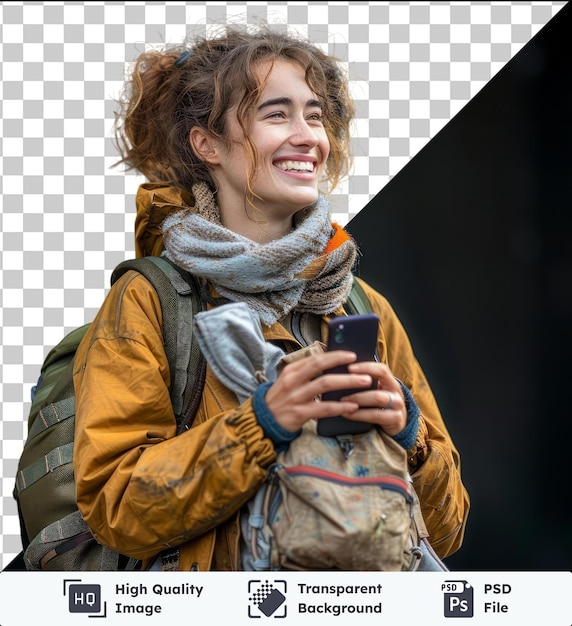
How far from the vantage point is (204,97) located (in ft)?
8.64

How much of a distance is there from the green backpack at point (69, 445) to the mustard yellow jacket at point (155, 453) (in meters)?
0.03

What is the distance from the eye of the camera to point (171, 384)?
2.33 meters

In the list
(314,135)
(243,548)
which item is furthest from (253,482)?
(314,135)

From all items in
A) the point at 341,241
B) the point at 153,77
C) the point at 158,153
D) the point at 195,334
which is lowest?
the point at 195,334

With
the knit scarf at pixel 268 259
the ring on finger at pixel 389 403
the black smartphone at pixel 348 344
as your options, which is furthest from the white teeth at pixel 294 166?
the ring on finger at pixel 389 403

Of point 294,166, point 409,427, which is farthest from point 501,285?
point 409,427

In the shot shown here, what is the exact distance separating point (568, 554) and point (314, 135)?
2.82 meters

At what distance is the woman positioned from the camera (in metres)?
2.11

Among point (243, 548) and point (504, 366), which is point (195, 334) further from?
point (504, 366)

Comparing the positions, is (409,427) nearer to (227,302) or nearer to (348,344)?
(348,344)

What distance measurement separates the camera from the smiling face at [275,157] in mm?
2455

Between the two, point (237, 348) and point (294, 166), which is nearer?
point (237, 348)
